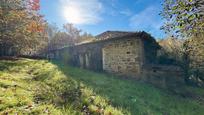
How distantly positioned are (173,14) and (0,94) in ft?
17.5

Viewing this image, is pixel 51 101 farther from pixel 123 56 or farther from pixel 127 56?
pixel 123 56

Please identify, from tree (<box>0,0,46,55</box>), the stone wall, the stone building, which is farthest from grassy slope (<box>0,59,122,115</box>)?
tree (<box>0,0,46,55</box>)

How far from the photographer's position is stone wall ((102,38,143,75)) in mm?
11133

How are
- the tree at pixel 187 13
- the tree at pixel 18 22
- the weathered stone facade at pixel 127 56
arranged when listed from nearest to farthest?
1. the tree at pixel 187 13
2. the tree at pixel 18 22
3. the weathered stone facade at pixel 127 56

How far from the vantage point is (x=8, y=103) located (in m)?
4.03

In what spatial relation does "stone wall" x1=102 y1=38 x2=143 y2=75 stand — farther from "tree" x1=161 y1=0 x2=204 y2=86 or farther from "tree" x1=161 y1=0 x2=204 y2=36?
"tree" x1=161 y1=0 x2=204 y2=36

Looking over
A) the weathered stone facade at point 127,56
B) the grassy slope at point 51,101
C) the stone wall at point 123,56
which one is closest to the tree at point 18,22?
the weathered stone facade at point 127,56

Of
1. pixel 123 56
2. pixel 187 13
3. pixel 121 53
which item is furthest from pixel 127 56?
pixel 187 13

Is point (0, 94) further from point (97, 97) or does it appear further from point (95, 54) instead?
point (95, 54)

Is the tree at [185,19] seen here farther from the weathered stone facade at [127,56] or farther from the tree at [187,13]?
the weathered stone facade at [127,56]

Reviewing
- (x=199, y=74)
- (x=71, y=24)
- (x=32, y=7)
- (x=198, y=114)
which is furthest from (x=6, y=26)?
(x=71, y=24)

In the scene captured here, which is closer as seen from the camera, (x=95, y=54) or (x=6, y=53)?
(x=95, y=54)

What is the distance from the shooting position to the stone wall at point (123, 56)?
11.1 metres

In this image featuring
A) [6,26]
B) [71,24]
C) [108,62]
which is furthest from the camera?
[71,24]
